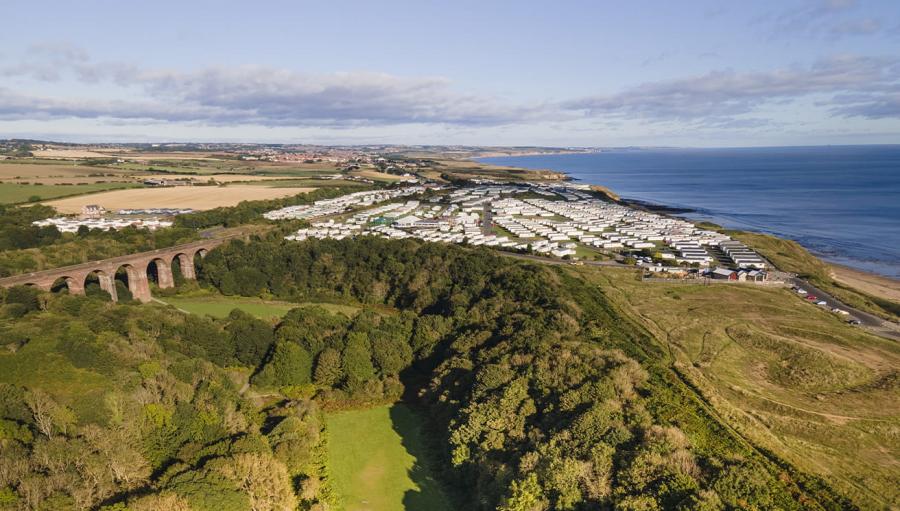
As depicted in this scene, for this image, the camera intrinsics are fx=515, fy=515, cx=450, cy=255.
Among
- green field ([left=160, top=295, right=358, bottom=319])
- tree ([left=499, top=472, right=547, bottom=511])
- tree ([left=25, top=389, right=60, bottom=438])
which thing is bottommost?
green field ([left=160, top=295, right=358, bottom=319])

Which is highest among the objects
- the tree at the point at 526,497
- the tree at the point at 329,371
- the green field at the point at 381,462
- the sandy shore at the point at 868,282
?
the tree at the point at 526,497

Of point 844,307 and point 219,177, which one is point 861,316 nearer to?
point 844,307

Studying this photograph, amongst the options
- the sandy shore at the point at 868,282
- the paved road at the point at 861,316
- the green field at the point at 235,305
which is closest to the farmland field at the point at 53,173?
the green field at the point at 235,305

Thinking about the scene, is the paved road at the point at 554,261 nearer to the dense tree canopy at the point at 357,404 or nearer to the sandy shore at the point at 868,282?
the dense tree canopy at the point at 357,404

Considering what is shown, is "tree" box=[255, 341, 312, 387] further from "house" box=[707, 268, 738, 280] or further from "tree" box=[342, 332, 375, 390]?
"house" box=[707, 268, 738, 280]

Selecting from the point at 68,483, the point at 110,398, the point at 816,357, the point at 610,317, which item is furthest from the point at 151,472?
the point at 816,357

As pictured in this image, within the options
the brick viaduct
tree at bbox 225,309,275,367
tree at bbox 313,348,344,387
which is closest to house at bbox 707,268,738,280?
tree at bbox 313,348,344,387
